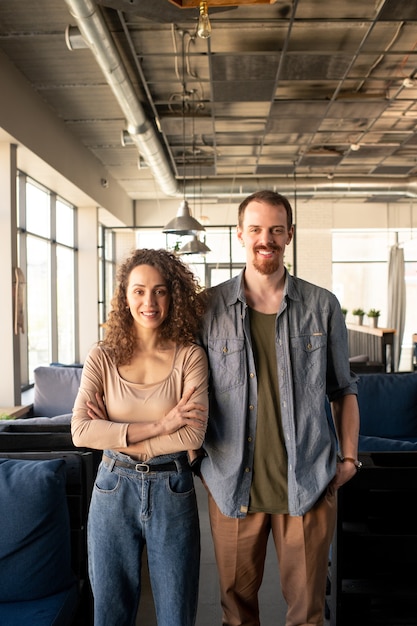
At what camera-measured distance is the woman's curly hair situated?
189 centimetres

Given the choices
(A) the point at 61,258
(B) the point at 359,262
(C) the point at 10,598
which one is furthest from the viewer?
(B) the point at 359,262

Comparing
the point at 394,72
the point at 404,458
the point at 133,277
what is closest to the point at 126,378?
the point at 133,277

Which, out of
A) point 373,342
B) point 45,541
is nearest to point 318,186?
point 373,342

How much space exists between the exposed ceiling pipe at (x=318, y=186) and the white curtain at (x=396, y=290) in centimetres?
207

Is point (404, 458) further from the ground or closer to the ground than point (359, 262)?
closer to the ground

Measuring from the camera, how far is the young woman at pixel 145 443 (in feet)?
5.79

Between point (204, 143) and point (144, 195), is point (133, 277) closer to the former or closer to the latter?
point (204, 143)

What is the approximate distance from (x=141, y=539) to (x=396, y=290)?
1167cm

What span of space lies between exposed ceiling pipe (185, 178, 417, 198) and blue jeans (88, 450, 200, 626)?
9.11 meters

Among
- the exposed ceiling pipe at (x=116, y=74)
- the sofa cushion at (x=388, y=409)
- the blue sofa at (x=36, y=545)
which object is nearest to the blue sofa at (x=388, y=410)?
the sofa cushion at (x=388, y=409)

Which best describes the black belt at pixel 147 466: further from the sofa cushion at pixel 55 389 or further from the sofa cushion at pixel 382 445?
the sofa cushion at pixel 55 389

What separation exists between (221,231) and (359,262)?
10.8 ft

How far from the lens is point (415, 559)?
2.29 metres

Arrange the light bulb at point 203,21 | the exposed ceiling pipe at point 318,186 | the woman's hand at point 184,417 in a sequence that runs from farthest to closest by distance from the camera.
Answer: the exposed ceiling pipe at point 318,186, the light bulb at point 203,21, the woman's hand at point 184,417
